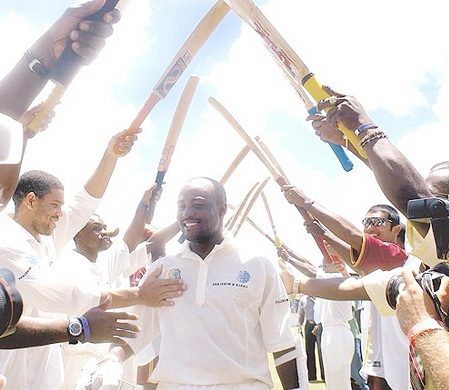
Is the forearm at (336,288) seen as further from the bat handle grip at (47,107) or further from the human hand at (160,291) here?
the bat handle grip at (47,107)

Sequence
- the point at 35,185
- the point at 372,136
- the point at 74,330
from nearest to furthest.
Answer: the point at 372,136 → the point at 74,330 → the point at 35,185

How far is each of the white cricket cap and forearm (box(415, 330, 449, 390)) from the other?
57.8 inches

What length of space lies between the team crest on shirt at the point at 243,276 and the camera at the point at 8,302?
1.83 metres

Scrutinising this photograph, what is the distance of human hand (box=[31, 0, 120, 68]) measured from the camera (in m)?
2.45

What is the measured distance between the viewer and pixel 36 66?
93.4 inches

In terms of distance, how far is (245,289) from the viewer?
3.04m

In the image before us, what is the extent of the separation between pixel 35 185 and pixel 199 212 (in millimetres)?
1174

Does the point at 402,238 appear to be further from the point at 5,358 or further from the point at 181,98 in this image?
the point at 5,358

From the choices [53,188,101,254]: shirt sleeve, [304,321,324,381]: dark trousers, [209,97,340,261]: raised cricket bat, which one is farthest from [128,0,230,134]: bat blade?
[304,321,324,381]: dark trousers

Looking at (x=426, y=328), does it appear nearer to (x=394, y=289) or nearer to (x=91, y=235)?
(x=394, y=289)

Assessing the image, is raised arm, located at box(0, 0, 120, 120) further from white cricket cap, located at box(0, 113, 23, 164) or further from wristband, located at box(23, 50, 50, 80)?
white cricket cap, located at box(0, 113, 23, 164)

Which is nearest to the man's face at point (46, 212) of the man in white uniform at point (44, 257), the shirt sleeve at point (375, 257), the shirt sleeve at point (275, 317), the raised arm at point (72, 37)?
the man in white uniform at point (44, 257)

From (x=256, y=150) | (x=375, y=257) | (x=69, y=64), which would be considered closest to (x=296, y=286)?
(x=375, y=257)

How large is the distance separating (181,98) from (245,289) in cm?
205
